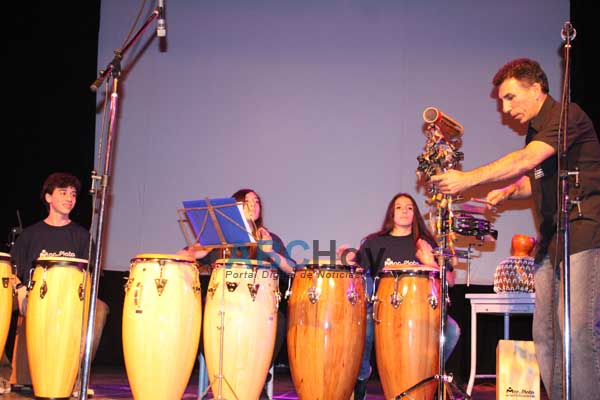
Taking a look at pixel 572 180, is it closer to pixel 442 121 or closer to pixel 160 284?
pixel 442 121

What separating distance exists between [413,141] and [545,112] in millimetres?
2694

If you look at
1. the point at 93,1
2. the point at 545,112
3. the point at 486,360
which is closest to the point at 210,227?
the point at 545,112

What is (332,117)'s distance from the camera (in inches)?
222

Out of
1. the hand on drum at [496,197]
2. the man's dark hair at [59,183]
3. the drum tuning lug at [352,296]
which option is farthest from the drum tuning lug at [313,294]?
the man's dark hair at [59,183]

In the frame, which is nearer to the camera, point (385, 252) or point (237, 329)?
point (237, 329)

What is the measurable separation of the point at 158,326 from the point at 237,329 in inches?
17.2

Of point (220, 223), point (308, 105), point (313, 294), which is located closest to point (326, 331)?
point (313, 294)

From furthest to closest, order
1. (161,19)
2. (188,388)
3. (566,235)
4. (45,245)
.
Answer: (188,388) → (45,245) → (161,19) → (566,235)

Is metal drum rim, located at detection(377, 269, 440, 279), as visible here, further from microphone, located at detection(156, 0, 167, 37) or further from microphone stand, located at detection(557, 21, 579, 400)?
microphone, located at detection(156, 0, 167, 37)

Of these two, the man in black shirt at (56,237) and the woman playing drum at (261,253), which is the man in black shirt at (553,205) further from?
the man in black shirt at (56,237)

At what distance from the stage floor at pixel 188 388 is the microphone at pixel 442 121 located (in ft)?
7.46

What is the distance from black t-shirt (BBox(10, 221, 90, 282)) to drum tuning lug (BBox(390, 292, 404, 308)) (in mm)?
2161

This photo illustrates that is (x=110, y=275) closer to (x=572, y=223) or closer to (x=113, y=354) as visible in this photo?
(x=113, y=354)

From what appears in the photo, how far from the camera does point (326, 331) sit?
3766 millimetres
